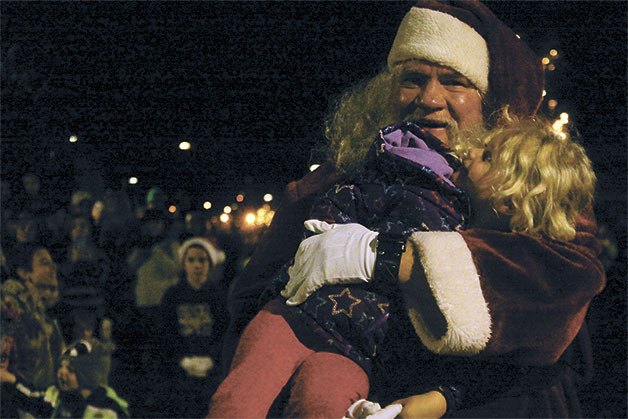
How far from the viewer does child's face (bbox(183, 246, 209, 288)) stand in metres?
4.93

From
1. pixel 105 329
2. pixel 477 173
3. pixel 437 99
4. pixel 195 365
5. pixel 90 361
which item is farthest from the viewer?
pixel 90 361

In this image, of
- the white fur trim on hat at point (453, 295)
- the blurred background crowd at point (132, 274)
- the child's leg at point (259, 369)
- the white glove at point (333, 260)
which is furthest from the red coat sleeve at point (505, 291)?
the blurred background crowd at point (132, 274)

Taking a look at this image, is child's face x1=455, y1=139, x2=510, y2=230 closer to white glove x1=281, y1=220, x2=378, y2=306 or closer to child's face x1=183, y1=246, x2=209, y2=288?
white glove x1=281, y1=220, x2=378, y2=306

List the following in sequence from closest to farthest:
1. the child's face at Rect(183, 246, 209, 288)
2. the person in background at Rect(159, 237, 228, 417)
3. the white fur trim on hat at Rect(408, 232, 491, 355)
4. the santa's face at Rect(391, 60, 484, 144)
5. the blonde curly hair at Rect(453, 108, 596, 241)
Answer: the white fur trim on hat at Rect(408, 232, 491, 355) < the blonde curly hair at Rect(453, 108, 596, 241) < the santa's face at Rect(391, 60, 484, 144) < the person in background at Rect(159, 237, 228, 417) < the child's face at Rect(183, 246, 209, 288)

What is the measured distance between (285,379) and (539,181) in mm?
653

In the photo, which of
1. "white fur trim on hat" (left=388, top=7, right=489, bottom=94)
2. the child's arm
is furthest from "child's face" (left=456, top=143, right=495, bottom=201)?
the child's arm

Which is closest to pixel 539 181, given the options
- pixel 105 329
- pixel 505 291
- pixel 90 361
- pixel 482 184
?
pixel 482 184

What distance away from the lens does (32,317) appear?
5.17 metres

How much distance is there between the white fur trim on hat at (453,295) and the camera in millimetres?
1743

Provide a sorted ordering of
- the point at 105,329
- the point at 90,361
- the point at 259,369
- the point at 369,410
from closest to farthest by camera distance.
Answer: the point at 369,410
the point at 259,369
the point at 105,329
the point at 90,361

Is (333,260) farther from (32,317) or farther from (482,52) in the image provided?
(32,317)

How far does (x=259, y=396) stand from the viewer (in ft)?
6.00

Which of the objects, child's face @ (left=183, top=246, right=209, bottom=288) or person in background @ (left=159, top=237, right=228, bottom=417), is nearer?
person in background @ (left=159, top=237, right=228, bottom=417)

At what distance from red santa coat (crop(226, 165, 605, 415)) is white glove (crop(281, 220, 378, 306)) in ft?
0.33
